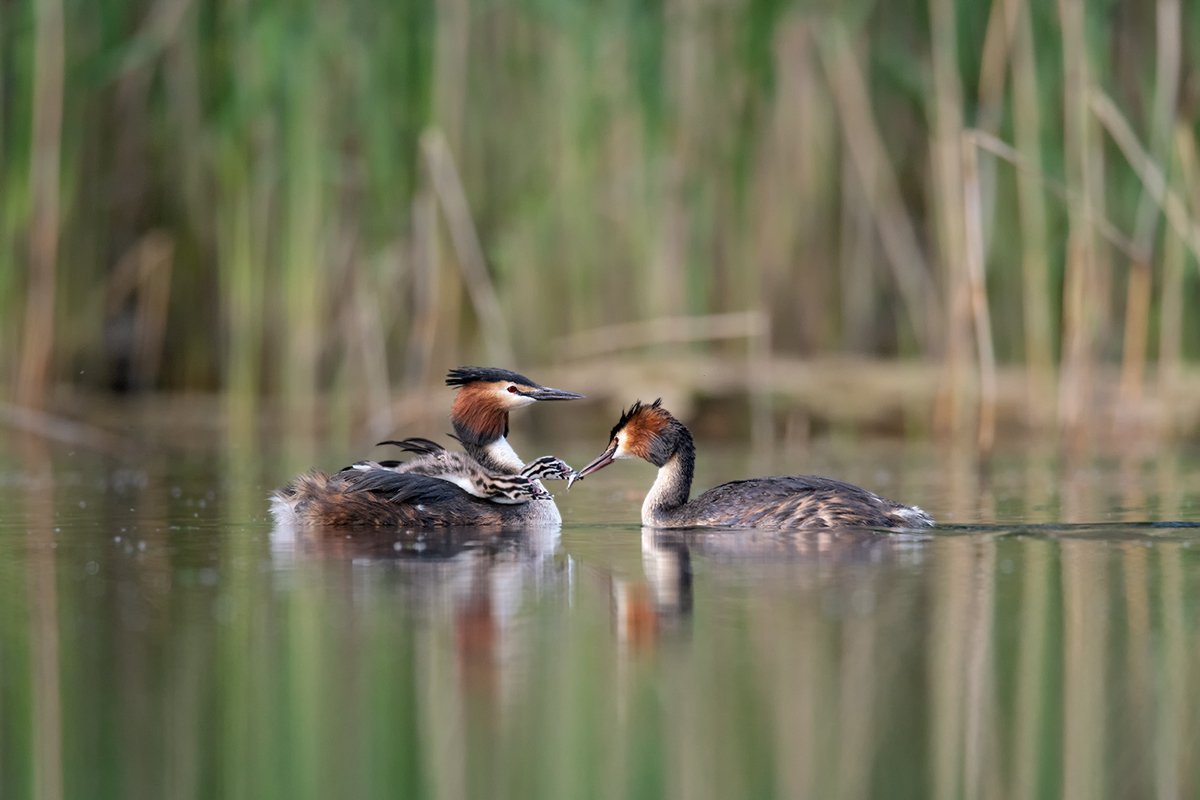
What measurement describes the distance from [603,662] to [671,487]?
2.99 metres

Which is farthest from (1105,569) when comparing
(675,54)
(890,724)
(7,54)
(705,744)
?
(7,54)

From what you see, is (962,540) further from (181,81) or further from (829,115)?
(181,81)

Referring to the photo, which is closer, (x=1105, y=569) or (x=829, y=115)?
(x=1105, y=569)

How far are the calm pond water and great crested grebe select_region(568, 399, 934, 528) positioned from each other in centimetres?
14

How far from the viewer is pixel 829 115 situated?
1023 centimetres

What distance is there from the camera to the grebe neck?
6.39 metres

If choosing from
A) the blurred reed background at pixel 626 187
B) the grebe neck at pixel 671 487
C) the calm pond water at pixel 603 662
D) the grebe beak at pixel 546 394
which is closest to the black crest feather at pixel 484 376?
the grebe beak at pixel 546 394

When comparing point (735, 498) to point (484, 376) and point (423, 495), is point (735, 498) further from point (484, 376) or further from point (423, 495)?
point (484, 376)

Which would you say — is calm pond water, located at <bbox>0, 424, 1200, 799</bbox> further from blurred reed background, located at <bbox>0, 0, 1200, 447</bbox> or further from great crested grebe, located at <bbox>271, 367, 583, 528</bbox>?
blurred reed background, located at <bbox>0, 0, 1200, 447</bbox>

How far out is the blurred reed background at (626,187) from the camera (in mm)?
8719

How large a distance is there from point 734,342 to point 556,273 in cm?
145

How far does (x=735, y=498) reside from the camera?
6.12 meters

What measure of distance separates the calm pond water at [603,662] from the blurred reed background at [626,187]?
323 centimetres

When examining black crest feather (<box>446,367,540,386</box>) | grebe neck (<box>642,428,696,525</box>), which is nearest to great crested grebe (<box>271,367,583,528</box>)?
grebe neck (<box>642,428,696,525</box>)
